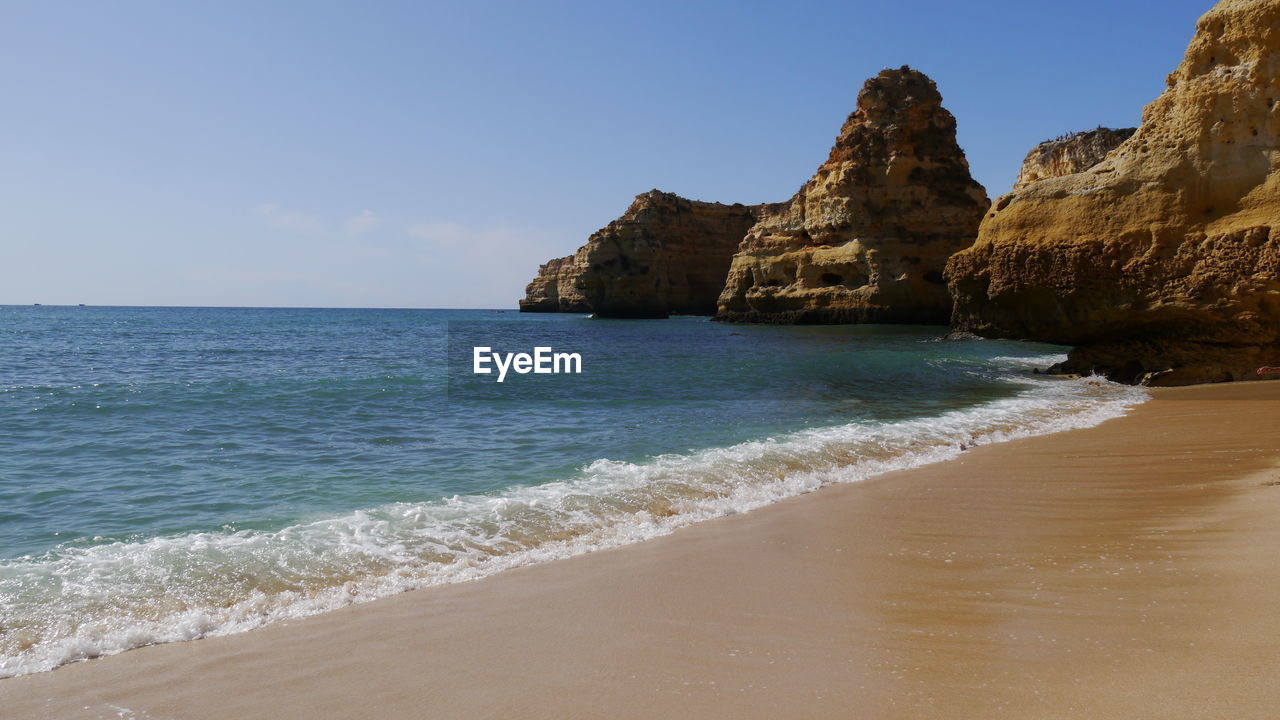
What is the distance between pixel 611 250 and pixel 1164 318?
185 ft

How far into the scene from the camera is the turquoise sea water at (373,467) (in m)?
4.36

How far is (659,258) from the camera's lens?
227 feet

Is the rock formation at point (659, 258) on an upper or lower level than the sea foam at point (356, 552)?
upper

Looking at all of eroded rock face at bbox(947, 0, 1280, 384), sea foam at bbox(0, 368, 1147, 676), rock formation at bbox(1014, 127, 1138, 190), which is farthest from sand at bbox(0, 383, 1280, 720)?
rock formation at bbox(1014, 127, 1138, 190)

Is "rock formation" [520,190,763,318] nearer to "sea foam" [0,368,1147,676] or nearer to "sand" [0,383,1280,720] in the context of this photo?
"sea foam" [0,368,1147,676]

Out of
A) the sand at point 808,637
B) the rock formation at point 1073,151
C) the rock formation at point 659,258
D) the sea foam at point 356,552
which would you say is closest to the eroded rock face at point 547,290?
the rock formation at point 659,258

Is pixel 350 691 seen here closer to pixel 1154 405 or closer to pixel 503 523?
pixel 503 523

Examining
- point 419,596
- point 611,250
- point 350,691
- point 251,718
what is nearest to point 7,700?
point 251,718

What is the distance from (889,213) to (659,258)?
2890 cm

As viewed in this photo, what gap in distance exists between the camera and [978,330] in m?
17.3

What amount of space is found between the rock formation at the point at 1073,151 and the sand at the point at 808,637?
48374 mm

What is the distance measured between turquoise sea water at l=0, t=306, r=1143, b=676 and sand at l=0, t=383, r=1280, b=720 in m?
0.52

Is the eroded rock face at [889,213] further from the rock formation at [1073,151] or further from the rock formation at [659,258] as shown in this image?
the rock formation at [659,258]

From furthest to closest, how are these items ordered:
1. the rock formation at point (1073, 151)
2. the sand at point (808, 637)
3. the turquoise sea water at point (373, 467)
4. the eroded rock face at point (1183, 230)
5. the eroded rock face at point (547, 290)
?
1. the eroded rock face at point (547, 290)
2. the rock formation at point (1073, 151)
3. the eroded rock face at point (1183, 230)
4. the turquoise sea water at point (373, 467)
5. the sand at point (808, 637)
